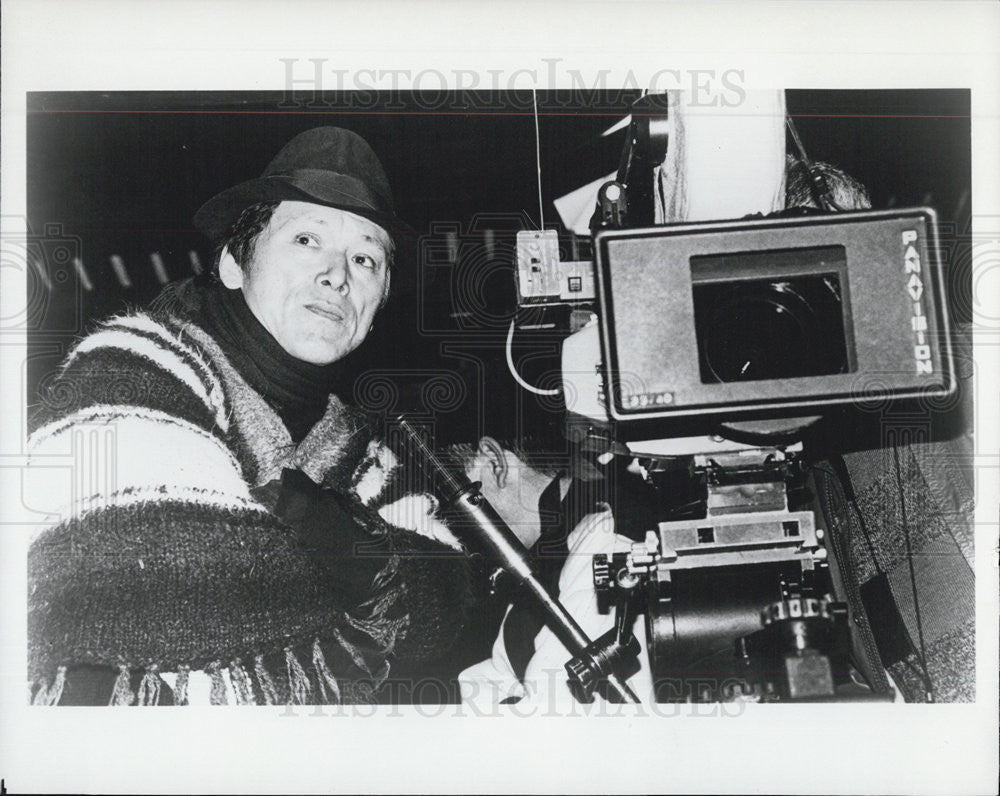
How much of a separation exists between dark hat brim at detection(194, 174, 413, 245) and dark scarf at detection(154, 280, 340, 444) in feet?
0.37

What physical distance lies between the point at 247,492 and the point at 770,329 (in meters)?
0.82

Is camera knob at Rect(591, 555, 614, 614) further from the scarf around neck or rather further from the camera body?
the scarf around neck

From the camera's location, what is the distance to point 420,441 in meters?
1.33

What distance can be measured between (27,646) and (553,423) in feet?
2.98

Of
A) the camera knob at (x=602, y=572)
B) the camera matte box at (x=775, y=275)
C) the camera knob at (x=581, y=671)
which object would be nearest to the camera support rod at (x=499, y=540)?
the camera knob at (x=581, y=671)

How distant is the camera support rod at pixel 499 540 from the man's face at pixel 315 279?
18 cm

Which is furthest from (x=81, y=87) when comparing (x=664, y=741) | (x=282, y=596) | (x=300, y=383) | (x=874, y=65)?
(x=664, y=741)

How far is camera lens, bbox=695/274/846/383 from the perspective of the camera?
1.12m

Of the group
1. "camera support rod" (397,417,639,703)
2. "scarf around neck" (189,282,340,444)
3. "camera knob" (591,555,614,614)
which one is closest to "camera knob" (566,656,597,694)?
"camera support rod" (397,417,639,703)

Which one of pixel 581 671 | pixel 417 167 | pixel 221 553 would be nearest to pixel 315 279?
pixel 417 167

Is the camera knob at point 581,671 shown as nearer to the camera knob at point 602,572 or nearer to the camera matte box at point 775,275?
the camera knob at point 602,572

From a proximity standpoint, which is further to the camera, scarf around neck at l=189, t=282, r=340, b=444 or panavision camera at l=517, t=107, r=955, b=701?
scarf around neck at l=189, t=282, r=340, b=444

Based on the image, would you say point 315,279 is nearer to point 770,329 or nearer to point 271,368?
point 271,368

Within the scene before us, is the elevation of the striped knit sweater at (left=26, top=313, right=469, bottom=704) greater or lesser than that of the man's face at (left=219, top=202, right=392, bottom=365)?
lesser
